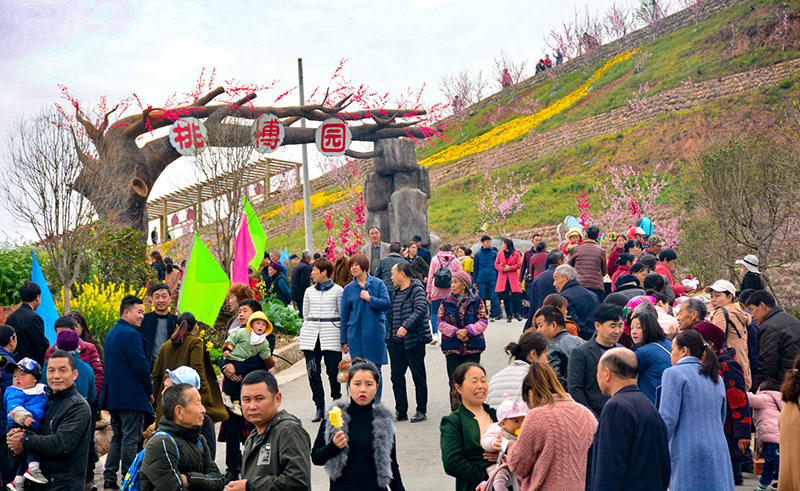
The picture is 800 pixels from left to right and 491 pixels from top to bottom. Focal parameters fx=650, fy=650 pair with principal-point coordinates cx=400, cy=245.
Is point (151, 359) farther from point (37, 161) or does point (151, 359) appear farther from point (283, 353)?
point (37, 161)

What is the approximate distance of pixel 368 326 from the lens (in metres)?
7.78

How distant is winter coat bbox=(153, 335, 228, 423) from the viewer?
5.90m

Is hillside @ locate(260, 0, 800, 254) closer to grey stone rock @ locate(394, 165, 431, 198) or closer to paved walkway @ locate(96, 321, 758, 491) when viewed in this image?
grey stone rock @ locate(394, 165, 431, 198)

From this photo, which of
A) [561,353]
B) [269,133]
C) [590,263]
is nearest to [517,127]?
[269,133]

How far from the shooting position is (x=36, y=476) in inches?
180

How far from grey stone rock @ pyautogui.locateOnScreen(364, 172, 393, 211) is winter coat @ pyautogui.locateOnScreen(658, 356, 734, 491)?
16815 mm

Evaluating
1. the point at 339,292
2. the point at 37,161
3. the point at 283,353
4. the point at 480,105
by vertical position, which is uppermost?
the point at 480,105

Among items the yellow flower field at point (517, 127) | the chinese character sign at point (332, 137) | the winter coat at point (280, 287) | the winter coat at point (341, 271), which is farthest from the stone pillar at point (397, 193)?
the yellow flower field at point (517, 127)

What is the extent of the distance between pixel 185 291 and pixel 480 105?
42.6m

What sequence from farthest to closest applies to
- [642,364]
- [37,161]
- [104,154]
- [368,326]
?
[104,154] < [37,161] < [368,326] < [642,364]

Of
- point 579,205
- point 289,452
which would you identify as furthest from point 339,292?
point 579,205

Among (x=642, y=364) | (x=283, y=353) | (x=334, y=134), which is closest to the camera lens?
(x=642, y=364)

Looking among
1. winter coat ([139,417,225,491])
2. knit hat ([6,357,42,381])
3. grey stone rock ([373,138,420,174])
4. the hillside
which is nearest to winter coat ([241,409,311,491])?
winter coat ([139,417,225,491])

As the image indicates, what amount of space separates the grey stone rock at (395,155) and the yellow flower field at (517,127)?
68.0 ft
